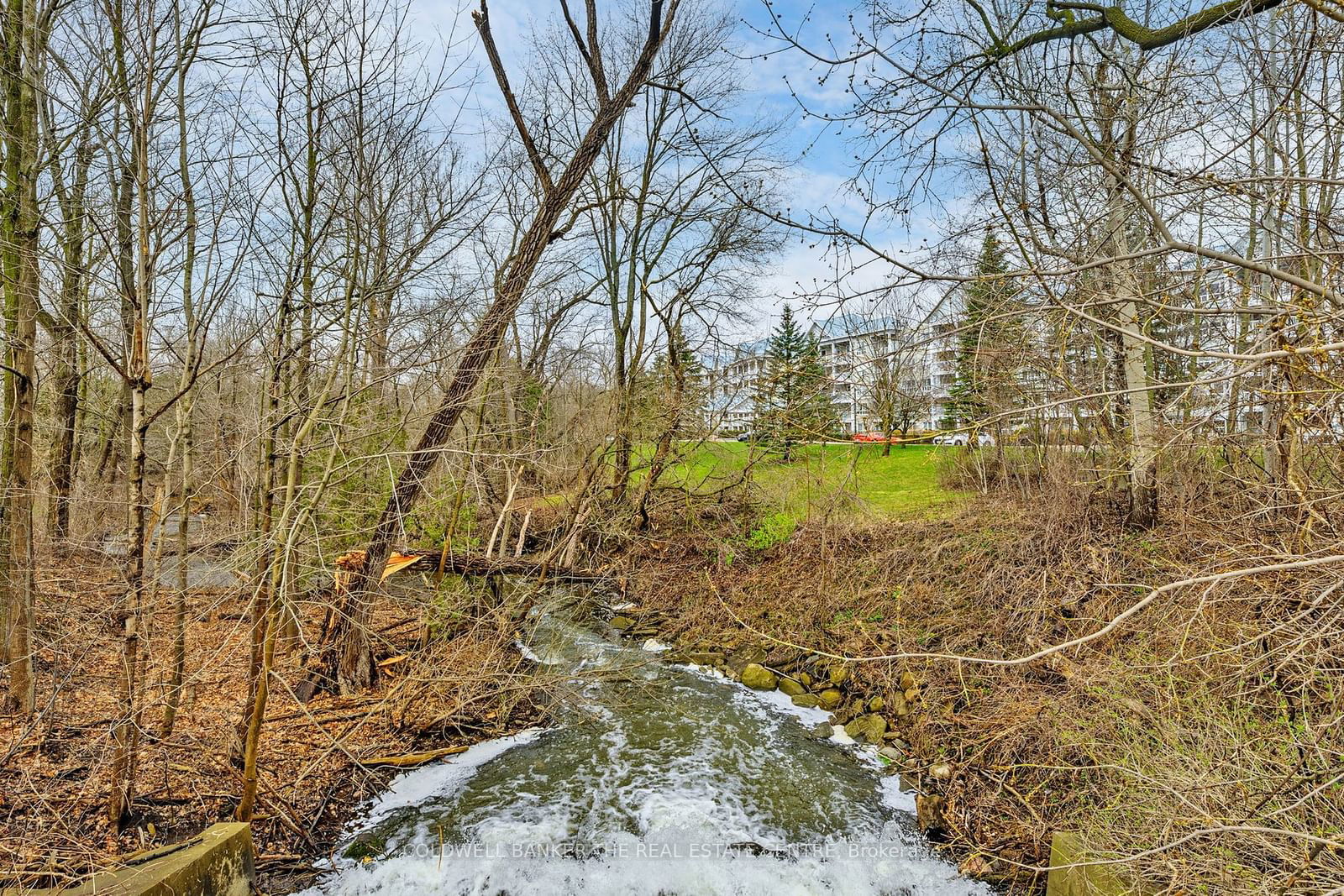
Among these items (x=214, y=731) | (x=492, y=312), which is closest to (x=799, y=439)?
(x=492, y=312)

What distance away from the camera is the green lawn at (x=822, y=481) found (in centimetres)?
1051

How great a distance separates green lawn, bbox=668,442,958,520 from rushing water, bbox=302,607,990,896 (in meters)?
4.16

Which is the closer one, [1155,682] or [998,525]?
[1155,682]

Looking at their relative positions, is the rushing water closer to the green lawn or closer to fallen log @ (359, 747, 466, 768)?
fallen log @ (359, 747, 466, 768)

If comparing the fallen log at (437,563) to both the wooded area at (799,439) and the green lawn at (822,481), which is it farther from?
the green lawn at (822,481)

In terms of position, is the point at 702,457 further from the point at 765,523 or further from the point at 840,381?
the point at 840,381

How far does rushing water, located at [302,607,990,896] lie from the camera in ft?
14.9

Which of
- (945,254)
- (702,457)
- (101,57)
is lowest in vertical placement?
(702,457)

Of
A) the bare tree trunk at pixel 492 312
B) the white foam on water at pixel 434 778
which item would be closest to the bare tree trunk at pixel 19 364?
the bare tree trunk at pixel 492 312

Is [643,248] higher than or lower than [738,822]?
higher

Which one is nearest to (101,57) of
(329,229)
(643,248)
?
(329,229)

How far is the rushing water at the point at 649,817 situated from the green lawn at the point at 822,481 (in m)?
4.16

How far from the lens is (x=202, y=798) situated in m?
4.41

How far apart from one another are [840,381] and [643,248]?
13810mm
